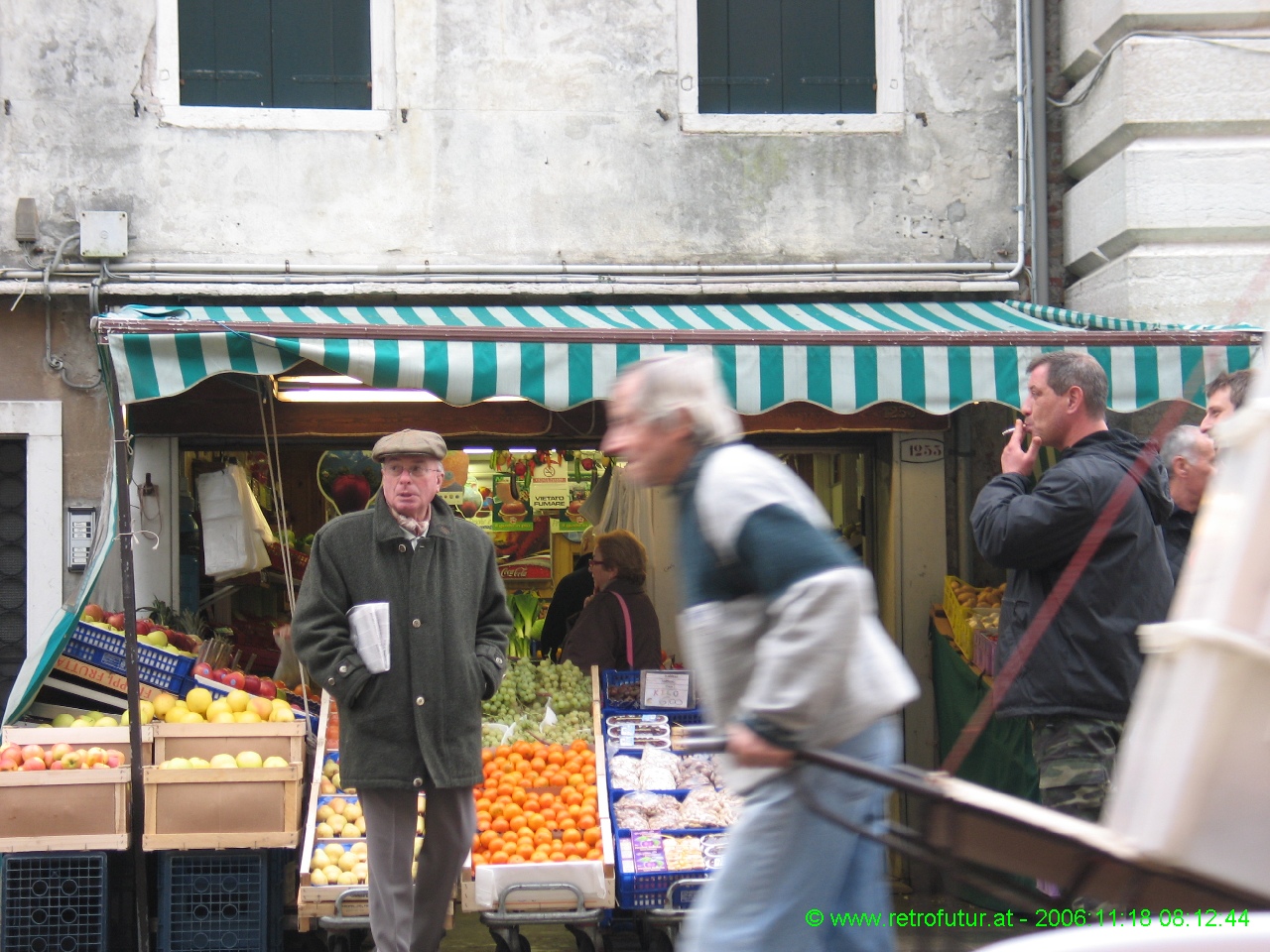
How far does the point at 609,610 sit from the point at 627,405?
4.45 meters

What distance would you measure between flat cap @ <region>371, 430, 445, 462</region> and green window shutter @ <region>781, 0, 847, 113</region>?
4228mm

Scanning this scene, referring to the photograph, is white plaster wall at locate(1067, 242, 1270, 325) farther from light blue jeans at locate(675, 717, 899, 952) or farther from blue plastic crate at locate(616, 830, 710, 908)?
light blue jeans at locate(675, 717, 899, 952)

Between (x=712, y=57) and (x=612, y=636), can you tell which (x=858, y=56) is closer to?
(x=712, y=57)

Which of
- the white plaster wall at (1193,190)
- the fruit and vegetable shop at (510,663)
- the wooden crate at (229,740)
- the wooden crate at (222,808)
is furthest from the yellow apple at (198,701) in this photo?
the white plaster wall at (1193,190)

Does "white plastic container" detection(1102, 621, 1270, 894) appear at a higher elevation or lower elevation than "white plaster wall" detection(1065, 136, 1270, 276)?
lower

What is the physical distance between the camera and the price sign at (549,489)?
998cm

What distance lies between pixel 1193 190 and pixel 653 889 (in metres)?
4.88

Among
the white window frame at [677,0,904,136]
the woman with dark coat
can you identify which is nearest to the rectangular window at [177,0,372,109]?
the white window frame at [677,0,904,136]

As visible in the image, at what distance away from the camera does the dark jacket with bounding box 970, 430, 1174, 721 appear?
4.16 metres

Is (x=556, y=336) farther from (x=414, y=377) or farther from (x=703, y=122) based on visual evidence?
(x=703, y=122)

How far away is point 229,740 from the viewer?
5.73 metres

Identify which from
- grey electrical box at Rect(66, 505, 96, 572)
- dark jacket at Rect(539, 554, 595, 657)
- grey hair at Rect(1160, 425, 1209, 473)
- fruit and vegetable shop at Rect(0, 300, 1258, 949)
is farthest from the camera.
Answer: dark jacket at Rect(539, 554, 595, 657)

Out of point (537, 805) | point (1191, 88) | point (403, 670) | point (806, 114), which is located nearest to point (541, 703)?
point (537, 805)

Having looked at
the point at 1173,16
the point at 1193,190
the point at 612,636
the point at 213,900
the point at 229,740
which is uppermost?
the point at 1173,16
